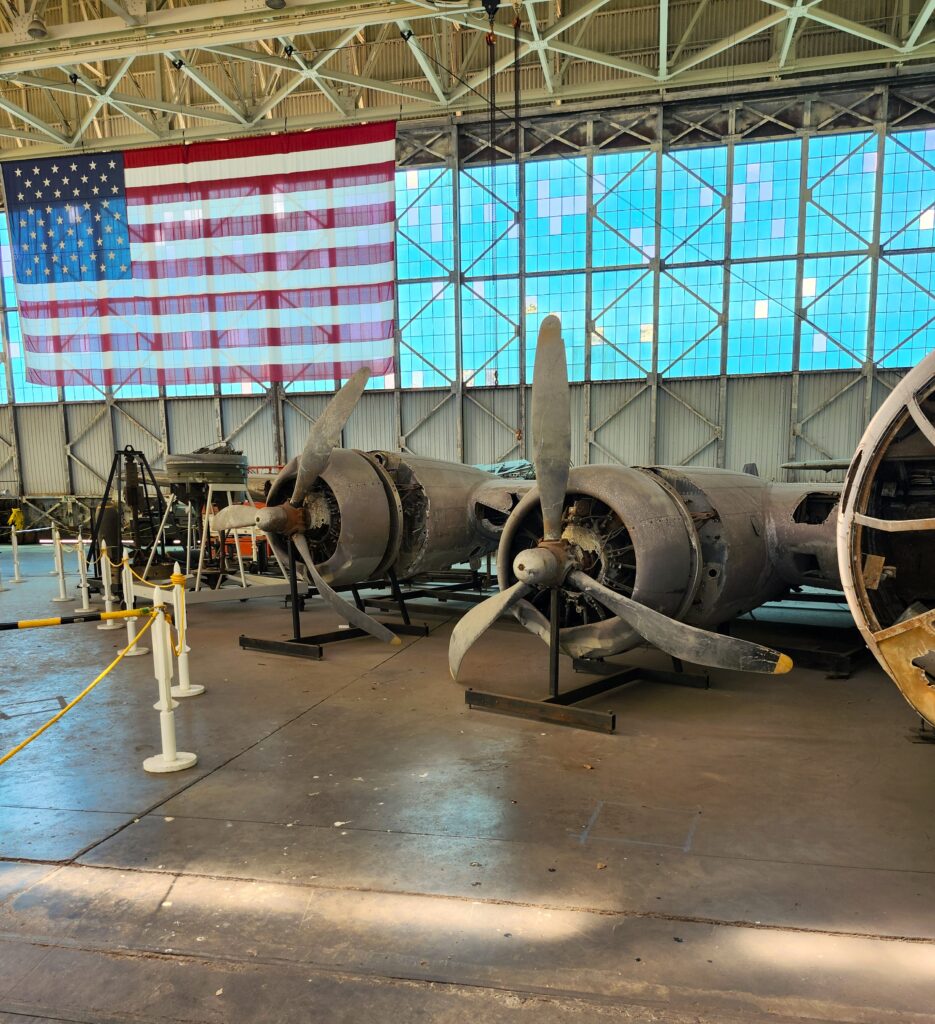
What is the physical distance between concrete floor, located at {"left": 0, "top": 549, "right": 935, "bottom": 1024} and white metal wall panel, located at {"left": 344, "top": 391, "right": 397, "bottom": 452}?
1582 cm

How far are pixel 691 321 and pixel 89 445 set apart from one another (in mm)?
20311

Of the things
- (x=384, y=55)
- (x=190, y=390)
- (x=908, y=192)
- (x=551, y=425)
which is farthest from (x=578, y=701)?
(x=384, y=55)

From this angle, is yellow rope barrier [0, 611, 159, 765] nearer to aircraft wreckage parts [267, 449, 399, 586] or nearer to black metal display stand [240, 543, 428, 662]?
black metal display stand [240, 543, 428, 662]

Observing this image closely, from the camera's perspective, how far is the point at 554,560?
6.38 m

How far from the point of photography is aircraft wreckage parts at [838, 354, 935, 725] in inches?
167

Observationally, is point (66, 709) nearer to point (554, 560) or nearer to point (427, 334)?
point (554, 560)

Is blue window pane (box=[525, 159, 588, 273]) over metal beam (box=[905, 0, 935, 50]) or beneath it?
beneath

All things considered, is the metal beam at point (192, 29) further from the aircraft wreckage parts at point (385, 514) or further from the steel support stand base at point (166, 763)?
the steel support stand base at point (166, 763)

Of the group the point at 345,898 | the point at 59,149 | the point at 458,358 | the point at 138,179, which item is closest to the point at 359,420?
the point at 458,358

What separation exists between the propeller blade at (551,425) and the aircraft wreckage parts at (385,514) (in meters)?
3.45

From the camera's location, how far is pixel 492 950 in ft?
11.3

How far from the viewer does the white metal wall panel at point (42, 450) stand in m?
24.5

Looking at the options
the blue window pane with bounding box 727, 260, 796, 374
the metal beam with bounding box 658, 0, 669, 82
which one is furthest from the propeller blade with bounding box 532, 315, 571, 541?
the blue window pane with bounding box 727, 260, 796, 374

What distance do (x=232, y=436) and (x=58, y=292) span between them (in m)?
6.32
